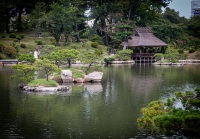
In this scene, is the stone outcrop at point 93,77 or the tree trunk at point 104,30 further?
the tree trunk at point 104,30

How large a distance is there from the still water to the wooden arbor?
23381mm

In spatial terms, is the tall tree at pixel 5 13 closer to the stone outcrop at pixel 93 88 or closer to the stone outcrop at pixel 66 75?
the stone outcrop at pixel 66 75

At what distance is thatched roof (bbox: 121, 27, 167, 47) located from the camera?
5641 cm

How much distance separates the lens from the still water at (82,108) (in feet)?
54.3

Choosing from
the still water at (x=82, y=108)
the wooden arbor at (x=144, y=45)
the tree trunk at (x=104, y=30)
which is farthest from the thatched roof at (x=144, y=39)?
the still water at (x=82, y=108)

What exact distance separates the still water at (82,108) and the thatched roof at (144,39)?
76.0 ft

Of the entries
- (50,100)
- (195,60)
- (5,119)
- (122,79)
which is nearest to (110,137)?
(5,119)

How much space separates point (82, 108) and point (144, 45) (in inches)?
1403

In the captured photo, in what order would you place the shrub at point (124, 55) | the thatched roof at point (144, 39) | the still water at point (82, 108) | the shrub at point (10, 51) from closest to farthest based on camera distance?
the still water at point (82, 108) → the shrub at point (10, 51) → the shrub at point (124, 55) → the thatched roof at point (144, 39)

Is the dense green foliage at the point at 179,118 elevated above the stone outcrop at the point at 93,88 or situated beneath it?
elevated above

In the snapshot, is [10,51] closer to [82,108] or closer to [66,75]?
[66,75]

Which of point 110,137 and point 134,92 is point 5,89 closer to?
point 134,92

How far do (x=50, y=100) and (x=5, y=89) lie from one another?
562 cm

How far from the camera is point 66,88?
2800 centimetres
